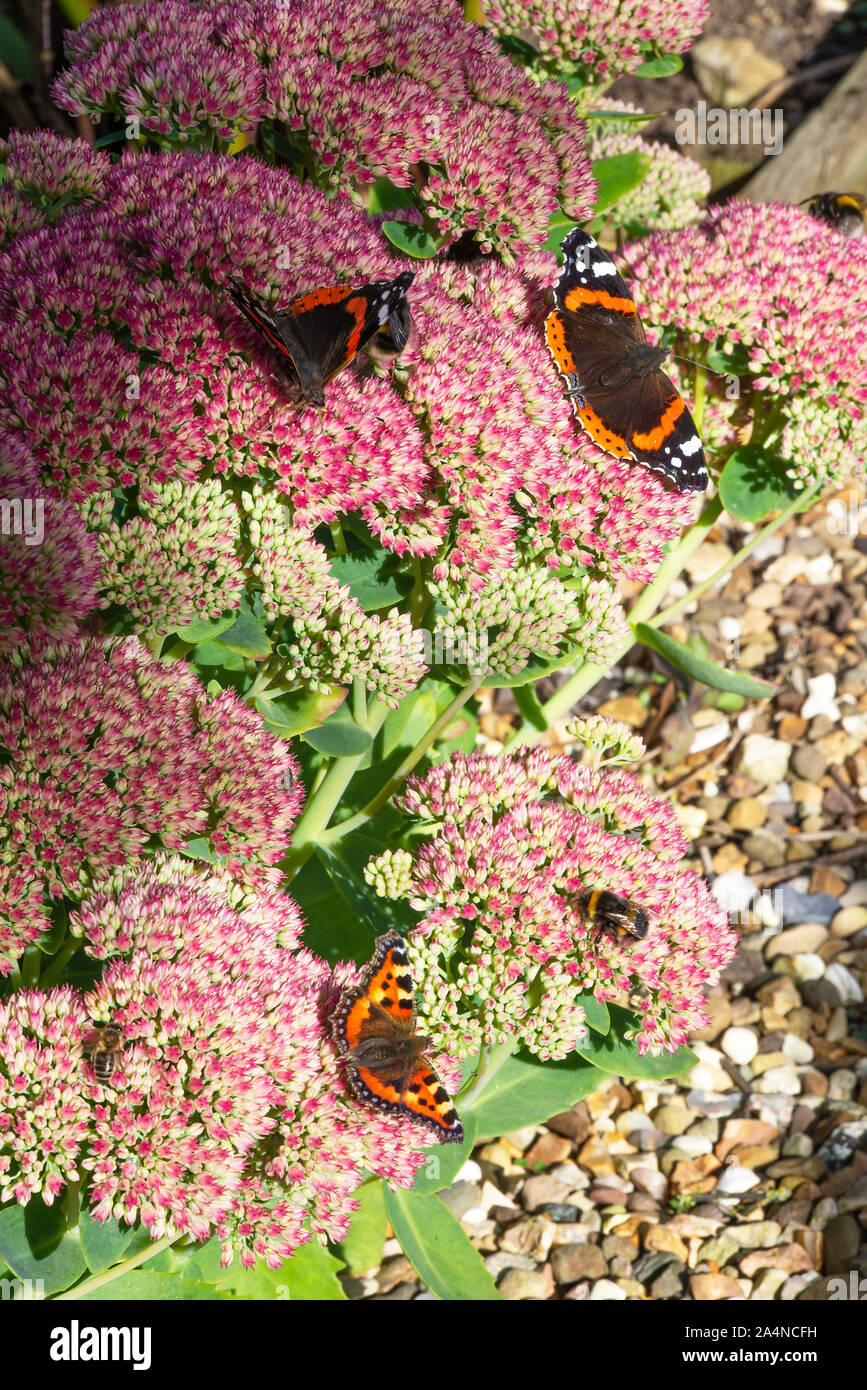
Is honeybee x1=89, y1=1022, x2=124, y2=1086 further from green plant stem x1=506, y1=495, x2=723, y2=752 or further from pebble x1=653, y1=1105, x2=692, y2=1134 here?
pebble x1=653, y1=1105, x2=692, y2=1134

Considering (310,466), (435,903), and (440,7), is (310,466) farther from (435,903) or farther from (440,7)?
(440,7)

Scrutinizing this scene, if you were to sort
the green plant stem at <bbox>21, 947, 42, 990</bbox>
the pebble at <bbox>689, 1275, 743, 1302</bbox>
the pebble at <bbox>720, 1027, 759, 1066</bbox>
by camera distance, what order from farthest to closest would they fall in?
the pebble at <bbox>720, 1027, 759, 1066</bbox>
the pebble at <bbox>689, 1275, 743, 1302</bbox>
the green plant stem at <bbox>21, 947, 42, 990</bbox>

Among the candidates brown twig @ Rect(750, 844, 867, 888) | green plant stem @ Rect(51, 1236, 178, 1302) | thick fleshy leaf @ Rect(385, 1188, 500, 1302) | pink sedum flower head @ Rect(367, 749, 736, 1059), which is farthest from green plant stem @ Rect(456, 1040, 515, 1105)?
brown twig @ Rect(750, 844, 867, 888)

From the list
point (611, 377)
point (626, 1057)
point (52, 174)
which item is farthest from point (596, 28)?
point (626, 1057)

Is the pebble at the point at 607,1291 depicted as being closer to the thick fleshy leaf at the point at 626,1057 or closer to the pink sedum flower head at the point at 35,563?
the thick fleshy leaf at the point at 626,1057

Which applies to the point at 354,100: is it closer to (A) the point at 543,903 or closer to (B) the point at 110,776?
(B) the point at 110,776

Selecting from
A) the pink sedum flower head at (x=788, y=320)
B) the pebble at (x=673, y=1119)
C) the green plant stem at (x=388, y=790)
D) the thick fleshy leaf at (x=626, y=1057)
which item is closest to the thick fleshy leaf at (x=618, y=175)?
the pink sedum flower head at (x=788, y=320)
